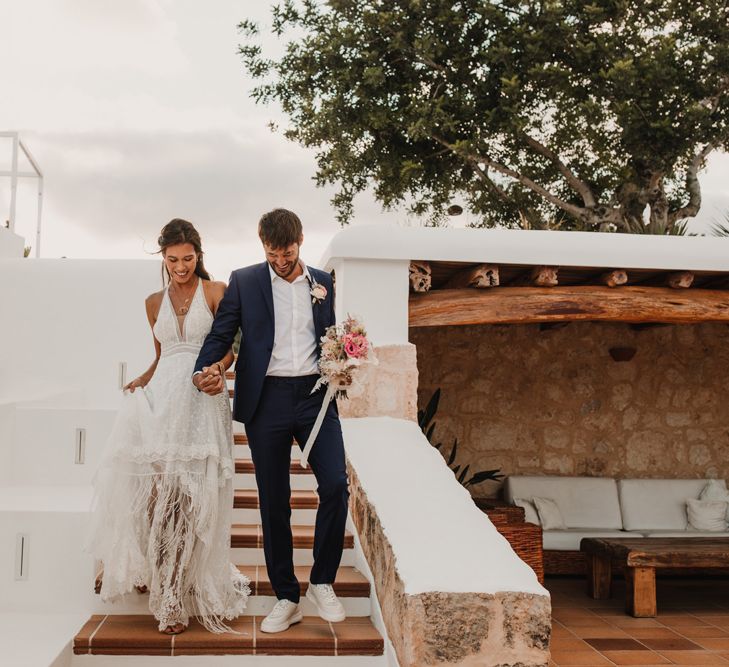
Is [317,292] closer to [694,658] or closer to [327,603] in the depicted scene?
[327,603]

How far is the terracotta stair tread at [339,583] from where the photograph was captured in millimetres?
3715

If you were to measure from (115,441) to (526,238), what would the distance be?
289 cm

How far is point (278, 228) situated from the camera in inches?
128

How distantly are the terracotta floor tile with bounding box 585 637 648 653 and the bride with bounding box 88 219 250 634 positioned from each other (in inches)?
102

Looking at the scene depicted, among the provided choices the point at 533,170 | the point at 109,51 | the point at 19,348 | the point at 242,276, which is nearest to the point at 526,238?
the point at 242,276

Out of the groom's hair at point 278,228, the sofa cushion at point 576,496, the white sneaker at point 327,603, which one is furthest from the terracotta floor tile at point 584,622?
the groom's hair at point 278,228

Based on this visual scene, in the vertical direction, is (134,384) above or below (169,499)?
above

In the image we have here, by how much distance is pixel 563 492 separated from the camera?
749 cm

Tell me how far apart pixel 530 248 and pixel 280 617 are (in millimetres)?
2752

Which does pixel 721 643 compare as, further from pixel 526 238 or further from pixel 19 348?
pixel 19 348

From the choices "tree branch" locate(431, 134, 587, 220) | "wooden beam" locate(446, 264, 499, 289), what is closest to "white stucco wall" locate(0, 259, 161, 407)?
"wooden beam" locate(446, 264, 499, 289)

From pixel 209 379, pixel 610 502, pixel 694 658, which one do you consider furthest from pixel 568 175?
pixel 209 379

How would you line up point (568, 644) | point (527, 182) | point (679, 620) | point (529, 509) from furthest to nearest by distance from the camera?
point (527, 182)
point (529, 509)
point (679, 620)
point (568, 644)

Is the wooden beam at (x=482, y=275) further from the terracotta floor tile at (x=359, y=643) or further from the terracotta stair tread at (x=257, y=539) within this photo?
the terracotta floor tile at (x=359, y=643)
